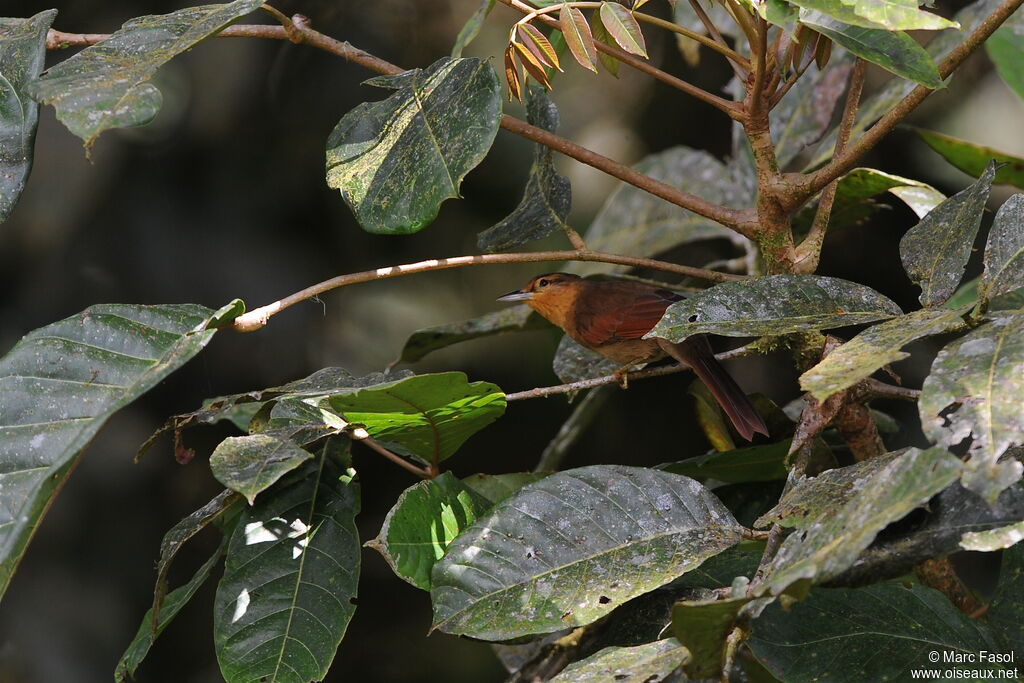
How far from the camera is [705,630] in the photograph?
27.3 inches

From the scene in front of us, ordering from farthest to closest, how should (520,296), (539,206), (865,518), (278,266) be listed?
1. (278,266)
2. (520,296)
3. (539,206)
4. (865,518)

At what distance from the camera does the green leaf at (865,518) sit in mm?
591

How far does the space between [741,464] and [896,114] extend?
46 cm

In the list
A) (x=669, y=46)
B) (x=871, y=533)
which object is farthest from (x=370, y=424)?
(x=669, y=46)

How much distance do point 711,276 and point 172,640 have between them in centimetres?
190

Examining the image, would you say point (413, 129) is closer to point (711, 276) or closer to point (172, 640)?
point (711, 276)

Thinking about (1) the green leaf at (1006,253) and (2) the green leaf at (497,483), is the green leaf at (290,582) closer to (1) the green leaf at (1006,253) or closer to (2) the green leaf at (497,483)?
(2) the green leaf at (497,483)

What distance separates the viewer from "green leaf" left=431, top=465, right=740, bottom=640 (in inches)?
33.2

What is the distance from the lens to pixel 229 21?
0.82m

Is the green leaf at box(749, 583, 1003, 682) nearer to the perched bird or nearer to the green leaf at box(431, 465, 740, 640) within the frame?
the green leaf at box(431, 465, 740, 640)

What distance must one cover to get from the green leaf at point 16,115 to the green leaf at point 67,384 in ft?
0.49

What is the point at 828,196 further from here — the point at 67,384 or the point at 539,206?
the point at 67,384

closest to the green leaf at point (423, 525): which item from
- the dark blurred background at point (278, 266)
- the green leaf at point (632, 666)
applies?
the green leaf at point (632, 666)

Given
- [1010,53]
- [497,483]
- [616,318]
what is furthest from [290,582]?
[1010,53]
